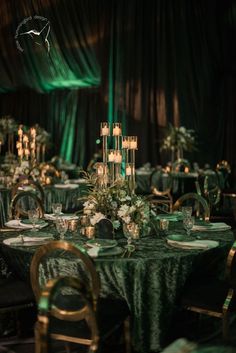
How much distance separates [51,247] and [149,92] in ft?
29.2

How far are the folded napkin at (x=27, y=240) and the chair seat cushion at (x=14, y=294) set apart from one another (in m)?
0.25

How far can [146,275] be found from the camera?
2971mm

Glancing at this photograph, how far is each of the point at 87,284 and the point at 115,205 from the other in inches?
48.0

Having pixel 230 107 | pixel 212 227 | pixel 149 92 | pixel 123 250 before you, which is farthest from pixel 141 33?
pixel 123 250

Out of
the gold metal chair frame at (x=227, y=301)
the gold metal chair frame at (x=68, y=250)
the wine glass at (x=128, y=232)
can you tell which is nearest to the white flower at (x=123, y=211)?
the wine glass at (x=128, y=232)

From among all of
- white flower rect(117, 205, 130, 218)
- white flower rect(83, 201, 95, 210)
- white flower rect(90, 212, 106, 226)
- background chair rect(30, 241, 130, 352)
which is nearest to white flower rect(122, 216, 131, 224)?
white flower rect(117, 205, 130, 218)

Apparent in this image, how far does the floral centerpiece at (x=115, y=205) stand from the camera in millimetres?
3381

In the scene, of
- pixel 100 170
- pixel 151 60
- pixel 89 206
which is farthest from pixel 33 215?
pixel 151 60

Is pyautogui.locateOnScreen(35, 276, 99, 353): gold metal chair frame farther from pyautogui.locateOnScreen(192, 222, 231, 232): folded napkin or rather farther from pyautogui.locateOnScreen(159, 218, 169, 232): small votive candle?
pyautogui.locateOnScreen(192, 222, 231, 232): folded napkin

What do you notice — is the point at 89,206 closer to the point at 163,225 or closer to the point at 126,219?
the point at 126,219

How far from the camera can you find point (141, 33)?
10.9 meters

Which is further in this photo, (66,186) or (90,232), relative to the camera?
(66,186)

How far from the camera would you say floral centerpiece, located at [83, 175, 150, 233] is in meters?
3.38

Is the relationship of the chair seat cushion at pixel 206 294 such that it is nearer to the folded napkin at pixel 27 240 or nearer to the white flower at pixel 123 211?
the white flower at pixel 123 211
